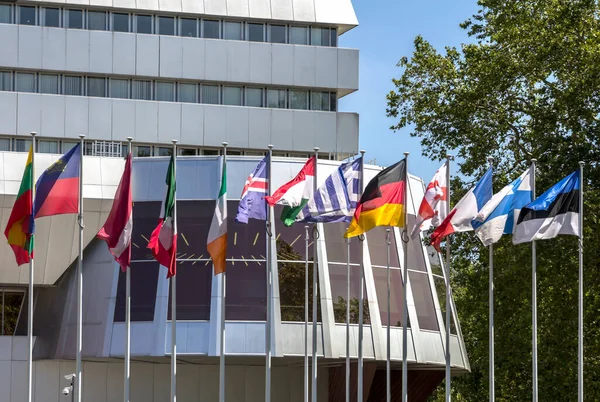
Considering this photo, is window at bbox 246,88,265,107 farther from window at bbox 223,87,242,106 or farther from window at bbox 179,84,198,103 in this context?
window at bbox 179,84,198,103

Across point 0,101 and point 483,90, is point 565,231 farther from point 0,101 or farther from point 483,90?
point 0,101

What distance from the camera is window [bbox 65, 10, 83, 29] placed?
51.8 metres

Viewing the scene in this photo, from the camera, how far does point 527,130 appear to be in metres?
47.5

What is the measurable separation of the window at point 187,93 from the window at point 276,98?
3.19m

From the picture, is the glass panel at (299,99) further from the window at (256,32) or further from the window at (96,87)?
the window at (96,87)

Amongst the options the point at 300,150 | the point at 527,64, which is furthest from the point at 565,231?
the point at 300,150

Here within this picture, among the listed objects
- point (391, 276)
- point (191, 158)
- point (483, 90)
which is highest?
point (483, 90)

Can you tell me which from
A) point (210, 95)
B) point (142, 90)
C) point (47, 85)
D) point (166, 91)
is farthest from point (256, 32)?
point (47, 85)

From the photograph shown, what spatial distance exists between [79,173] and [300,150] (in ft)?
71.4

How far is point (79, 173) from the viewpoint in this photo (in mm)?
31734

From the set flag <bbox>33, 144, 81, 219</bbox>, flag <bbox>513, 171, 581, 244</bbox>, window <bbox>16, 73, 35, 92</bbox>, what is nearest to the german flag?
flag <bbox>513, 171, 581, 244</bbox>

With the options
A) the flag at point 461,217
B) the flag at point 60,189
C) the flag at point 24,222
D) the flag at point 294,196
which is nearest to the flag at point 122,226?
the flag at point 60,189

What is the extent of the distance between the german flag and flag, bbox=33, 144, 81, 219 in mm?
7184

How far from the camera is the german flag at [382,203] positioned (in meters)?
31.4
